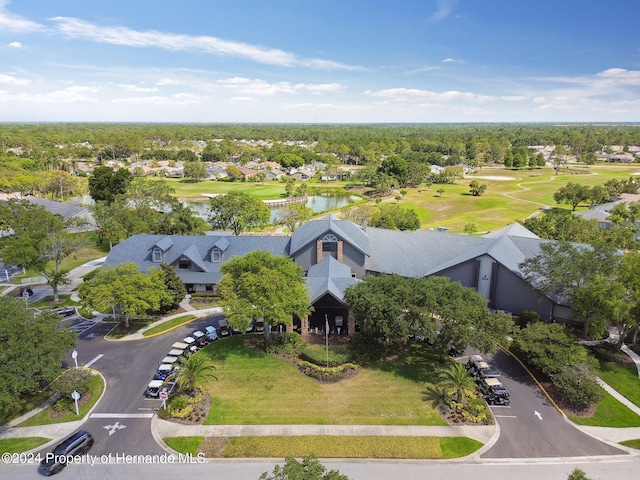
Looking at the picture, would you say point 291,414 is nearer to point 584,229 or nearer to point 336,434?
point 336,434

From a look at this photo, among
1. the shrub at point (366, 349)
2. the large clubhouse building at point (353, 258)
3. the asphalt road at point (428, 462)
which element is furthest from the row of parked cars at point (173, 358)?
the shrub at point (366, 349)

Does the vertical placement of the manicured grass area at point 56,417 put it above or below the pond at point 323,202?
below

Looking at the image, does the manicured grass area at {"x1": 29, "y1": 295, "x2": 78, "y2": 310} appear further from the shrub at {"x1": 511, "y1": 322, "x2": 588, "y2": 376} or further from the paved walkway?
the shrub at {"x1": 511, "y1": 322, "x2": 588, "y2": 376}

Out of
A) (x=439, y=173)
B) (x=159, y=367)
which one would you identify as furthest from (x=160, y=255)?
(x=439, y=173)

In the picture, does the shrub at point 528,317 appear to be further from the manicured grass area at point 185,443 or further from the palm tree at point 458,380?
the manicured grass area at point 185,443

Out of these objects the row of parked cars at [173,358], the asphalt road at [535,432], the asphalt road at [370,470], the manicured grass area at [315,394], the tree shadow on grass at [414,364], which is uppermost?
the row of parked cars at [173,358]

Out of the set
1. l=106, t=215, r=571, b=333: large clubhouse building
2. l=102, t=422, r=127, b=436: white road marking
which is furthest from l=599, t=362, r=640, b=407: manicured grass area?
l=102, t=422, r=127, b=436: white road marking
